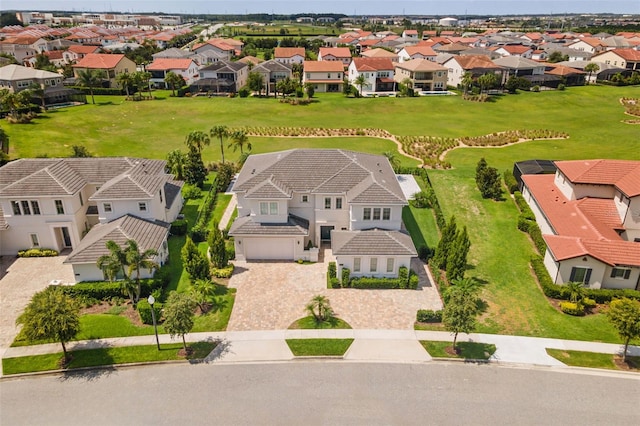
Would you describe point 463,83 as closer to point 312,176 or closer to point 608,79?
point 608,79

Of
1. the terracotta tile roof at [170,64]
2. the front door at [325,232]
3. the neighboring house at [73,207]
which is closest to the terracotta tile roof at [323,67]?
the terracotta tile roof at [170,64]

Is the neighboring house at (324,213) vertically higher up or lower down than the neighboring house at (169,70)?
lower down

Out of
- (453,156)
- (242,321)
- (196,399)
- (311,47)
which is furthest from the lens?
(311,47)

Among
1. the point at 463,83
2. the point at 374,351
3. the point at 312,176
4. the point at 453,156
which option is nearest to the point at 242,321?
the point at 374,351

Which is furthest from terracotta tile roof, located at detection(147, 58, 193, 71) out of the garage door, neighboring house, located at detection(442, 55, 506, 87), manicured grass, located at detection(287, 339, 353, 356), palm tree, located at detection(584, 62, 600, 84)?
palm tree, located at detection(584, 62, 600, 84)

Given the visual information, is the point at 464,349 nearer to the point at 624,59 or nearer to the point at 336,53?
the point at 336,53

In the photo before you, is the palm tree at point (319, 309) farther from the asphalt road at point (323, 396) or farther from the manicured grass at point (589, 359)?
the manicured grass at point (589, 359)
